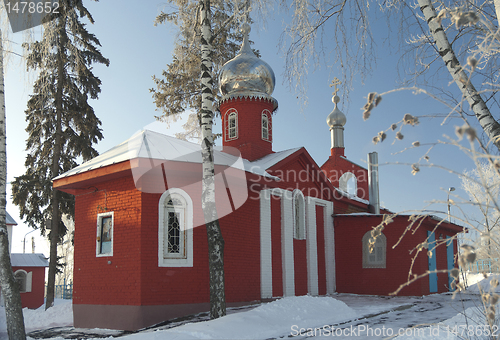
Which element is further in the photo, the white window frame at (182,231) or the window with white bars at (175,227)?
the window with white bars at (175,227)

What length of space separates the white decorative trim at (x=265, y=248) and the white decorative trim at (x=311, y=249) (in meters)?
2.43

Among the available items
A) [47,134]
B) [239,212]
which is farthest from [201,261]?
[47,134]

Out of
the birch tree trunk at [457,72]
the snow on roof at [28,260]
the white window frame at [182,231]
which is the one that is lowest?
the snow on roof at [28,260]

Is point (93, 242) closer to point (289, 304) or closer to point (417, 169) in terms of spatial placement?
point (289, 304)

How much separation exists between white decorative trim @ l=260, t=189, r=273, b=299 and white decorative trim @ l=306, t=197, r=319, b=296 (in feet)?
7.97

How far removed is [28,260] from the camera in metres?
23.4

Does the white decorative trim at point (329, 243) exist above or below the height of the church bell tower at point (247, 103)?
below

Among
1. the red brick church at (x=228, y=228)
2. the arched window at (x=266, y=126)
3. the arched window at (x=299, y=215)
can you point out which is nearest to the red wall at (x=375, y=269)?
the red brick church at (x=228, y=228)

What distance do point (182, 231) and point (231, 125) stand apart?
6101mm

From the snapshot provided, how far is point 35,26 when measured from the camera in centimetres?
820

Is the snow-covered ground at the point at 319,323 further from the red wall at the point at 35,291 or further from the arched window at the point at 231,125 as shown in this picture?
the red wall at the point at 35,291

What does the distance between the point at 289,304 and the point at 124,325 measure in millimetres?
3688

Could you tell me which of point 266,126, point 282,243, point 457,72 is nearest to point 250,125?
point 266,126

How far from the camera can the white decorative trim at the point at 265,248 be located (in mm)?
12359
